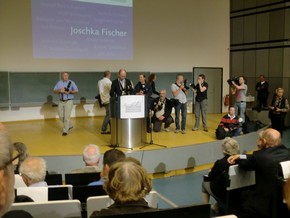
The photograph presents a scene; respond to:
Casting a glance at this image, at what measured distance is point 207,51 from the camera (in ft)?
39.2

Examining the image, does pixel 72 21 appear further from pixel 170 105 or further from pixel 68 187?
pixel 68 187

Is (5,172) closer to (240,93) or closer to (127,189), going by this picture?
(127,189)

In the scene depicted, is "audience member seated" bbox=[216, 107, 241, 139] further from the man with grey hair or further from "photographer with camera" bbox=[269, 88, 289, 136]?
the man with grey hair

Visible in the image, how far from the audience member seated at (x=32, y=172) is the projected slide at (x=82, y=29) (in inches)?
272

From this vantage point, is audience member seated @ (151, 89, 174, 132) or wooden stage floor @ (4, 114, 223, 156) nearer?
wooden stage floor @ (4, 114, 223, 156)

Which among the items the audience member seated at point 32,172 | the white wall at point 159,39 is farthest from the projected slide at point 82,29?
the audience member seated at point 32,172

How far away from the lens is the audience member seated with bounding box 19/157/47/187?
2799 mm

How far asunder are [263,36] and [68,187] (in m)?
11.3

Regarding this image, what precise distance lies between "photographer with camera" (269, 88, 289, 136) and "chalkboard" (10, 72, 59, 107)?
19.1 ft

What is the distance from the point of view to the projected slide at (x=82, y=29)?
9047mm

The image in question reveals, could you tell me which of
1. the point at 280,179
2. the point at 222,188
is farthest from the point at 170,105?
the point at 280,179

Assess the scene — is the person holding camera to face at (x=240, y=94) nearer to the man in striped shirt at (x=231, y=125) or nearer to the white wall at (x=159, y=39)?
the man in striped shirt at (x=231, y=125)

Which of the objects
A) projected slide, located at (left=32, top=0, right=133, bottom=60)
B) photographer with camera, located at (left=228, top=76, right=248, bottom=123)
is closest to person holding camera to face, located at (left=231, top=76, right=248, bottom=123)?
photographer with camera, located at (left=228, top=76, right=248, bottom=123)

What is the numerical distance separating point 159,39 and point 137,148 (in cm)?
581
